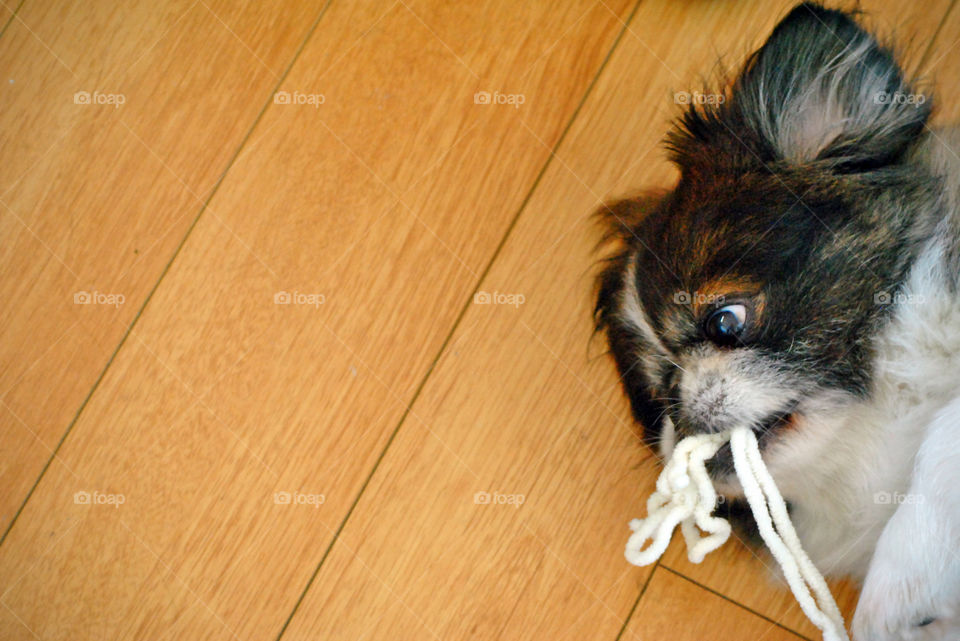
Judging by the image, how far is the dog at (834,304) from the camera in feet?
4.18

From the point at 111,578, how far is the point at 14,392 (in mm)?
485

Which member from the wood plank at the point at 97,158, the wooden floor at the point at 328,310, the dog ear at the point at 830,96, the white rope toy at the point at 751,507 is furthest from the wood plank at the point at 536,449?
the wood plank at the point at 97,158

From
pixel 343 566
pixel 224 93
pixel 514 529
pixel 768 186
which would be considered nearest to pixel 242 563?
pixel 343 566

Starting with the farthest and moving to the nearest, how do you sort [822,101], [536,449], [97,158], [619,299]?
1. [97,158]
2. [536,449]
3. [619,299]
4. [822,101]

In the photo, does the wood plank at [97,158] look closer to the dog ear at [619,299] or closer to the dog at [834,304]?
the dog ear at [619,299]

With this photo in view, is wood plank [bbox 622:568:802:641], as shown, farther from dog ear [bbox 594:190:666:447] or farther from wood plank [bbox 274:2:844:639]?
dog ear [bbox 594:190:666:447]

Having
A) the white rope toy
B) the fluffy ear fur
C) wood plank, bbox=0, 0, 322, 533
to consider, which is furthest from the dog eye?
wood plank, bbox=0, 0, 322, 533

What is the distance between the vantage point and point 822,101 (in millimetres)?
1399

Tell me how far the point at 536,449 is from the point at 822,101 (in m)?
0.89

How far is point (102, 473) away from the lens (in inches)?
72.1

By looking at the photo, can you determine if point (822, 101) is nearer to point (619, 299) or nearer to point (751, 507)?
point (619, 299)

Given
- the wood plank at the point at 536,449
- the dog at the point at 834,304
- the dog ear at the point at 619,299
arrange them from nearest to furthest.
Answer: the dog at the point at 834,304
the dog ear at the point at 619,299
the wood plank at the point at 536,449

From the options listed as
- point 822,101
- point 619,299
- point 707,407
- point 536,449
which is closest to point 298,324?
point 536,449

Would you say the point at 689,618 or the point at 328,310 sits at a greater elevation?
the point at 328,310
